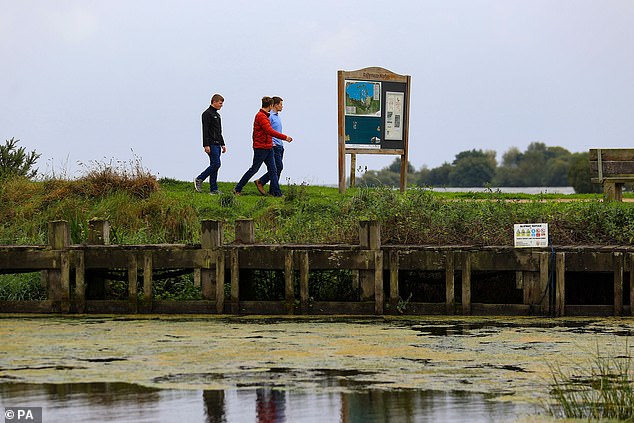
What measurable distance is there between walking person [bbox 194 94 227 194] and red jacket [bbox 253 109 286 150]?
966 mm

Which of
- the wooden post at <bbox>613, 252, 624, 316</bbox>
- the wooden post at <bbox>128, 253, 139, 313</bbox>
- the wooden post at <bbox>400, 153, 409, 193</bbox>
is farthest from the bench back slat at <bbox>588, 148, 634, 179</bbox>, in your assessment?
the wooden post at <bbox>128, 253, 139, 313</bbox>

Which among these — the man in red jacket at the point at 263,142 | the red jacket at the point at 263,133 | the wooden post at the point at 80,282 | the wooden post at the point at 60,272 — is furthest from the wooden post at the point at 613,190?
the wooden post at the point at 60,272

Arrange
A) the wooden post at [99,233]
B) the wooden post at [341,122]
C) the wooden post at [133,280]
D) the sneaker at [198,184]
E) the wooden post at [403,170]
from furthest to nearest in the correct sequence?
the wooden post at [403,170] → the wooden post at [341,122] → the sneaker at [198,184] → the wooden post at [99,233] → the wooden post at [133,280]

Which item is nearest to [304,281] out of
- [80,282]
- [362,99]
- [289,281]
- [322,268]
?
[289,281]

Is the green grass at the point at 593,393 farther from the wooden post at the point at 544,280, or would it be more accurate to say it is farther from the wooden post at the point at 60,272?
the wooden post at the point at 60,272

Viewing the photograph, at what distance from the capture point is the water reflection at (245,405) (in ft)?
35.8

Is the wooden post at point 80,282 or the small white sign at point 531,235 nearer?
the small white sign at point 531,235

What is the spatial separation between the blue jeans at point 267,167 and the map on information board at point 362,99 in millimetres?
2767

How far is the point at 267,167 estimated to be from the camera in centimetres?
2562

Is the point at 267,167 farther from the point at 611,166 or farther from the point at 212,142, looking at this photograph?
the point at 611,166

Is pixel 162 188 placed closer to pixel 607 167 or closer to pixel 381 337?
pixel 607 167

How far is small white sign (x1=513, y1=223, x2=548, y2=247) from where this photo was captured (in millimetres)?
18906

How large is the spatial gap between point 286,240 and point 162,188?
5.99 metres

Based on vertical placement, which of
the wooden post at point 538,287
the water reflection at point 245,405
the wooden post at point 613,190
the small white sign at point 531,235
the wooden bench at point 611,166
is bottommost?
the water reflection at point 245,405
